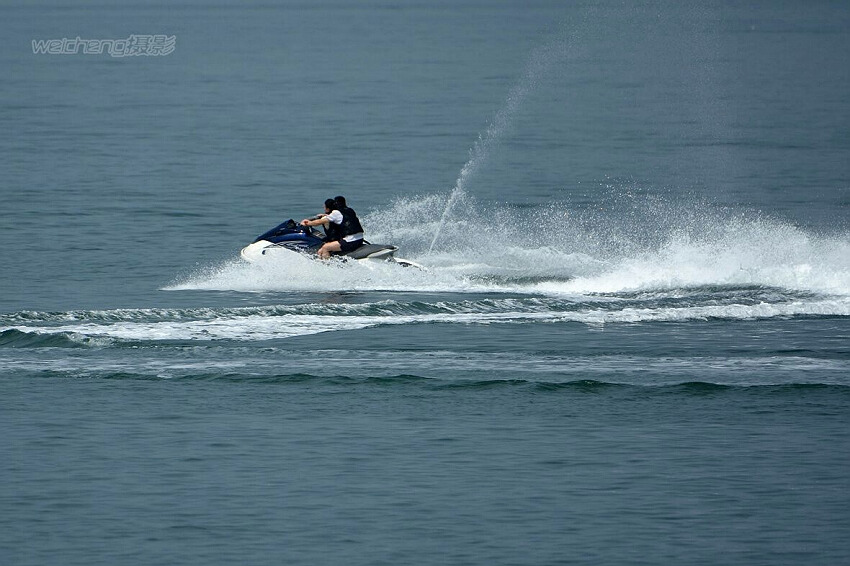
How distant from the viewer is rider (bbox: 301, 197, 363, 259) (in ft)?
87.2

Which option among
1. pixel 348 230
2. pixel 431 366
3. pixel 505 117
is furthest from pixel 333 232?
pixel 505 117

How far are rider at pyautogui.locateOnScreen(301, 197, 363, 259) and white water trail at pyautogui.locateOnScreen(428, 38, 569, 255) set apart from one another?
4041mm

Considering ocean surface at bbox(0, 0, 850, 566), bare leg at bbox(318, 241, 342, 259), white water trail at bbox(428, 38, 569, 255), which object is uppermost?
white water trail at bbox(428, 38, 569, 255)

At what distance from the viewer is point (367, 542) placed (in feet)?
48.0

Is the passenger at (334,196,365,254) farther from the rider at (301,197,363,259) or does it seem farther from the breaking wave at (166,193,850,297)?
the breaking wave at (166,193,850,297)

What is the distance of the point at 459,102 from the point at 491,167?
2832 cm

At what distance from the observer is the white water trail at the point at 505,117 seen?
4291 centimetres

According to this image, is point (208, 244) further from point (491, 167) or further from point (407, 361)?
point (491, 167)

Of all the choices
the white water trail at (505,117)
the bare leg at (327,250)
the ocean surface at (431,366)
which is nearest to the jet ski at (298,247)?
the bare leg at (327,250)

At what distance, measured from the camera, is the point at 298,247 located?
26.9 m

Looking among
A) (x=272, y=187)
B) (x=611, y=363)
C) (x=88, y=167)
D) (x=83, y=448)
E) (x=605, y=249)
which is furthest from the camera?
(x=88, y=167)

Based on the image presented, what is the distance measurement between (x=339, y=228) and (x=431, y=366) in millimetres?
7001

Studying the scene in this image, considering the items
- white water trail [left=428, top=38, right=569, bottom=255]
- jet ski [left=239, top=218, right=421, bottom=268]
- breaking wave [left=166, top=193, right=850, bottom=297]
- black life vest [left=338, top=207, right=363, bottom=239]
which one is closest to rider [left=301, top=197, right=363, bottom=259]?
black life vest [left=338, top=207, right=363, bottom=239]

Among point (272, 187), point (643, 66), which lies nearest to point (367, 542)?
point (272, 187)
